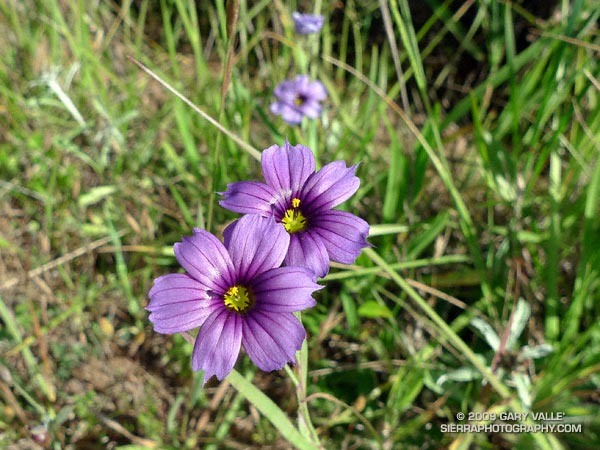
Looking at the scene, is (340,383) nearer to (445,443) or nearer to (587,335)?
(445,443)

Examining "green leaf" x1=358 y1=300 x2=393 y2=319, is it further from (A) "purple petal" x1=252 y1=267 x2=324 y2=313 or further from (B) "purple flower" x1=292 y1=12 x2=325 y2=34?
(B) "purple flower" x1=292 y1=12 x2=325 y2=34

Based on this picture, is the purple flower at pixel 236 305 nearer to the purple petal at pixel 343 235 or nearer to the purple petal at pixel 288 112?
the purple petal at pixel 343 235

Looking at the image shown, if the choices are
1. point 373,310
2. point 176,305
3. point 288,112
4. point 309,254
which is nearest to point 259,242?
point 309,254

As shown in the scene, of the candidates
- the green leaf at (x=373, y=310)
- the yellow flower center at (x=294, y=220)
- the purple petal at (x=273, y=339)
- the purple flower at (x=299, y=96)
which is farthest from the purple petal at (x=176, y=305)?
the purple flower at (x=299, y=96)

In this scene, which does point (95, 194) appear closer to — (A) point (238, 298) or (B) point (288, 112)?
(B) point (288, 112)

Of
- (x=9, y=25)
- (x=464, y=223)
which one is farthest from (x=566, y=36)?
(x=9, y=25)
